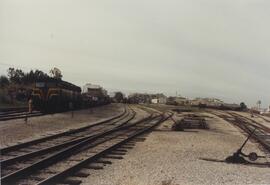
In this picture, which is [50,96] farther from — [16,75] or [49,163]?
[16,75]

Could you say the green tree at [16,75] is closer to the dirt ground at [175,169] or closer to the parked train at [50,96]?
the parked train at [50,96]

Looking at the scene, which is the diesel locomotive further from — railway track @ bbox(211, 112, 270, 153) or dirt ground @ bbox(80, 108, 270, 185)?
dirt ground @ bbox(80, 108, 270, 185)

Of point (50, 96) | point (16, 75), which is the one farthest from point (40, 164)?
point (16, 75)

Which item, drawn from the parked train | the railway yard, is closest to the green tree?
the parked train

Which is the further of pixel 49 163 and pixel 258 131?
pixel 258 131

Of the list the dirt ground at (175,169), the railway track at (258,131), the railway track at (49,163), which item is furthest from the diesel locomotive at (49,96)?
the dirt ground at (175,169)

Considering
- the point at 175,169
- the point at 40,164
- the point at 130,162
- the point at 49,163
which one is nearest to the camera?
the point at 40,164

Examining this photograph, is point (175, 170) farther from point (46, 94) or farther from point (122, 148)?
point (46, 94)

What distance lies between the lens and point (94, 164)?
11242mm

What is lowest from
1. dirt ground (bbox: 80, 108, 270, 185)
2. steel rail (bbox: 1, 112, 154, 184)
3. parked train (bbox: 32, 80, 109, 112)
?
dirt ground (bbox: 80, 108, 270, 185)

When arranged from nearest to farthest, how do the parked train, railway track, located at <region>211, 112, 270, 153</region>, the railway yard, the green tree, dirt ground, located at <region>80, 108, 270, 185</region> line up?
1. the railway yard
2. dirt ground, located at <region>80, 108, 270, 185</region>
3. railway track, located at <region>211, 112, 270, 153</region>
4. the parked train
5. the green tree

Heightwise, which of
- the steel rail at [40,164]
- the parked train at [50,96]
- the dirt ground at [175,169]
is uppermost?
the parked train at [50,96]

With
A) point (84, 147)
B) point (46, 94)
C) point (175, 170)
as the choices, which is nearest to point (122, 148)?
point (84, 147)

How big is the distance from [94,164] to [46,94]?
934 inches
